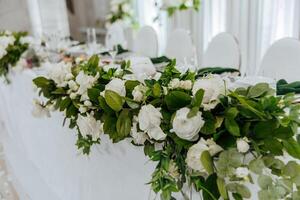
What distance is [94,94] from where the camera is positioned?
120 centimetres

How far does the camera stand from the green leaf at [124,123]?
1069 mm

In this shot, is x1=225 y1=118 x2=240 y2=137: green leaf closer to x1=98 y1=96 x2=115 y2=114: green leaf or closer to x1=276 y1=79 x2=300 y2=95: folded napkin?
x1=98 y1=96 x2=115 y2=114: green leaf

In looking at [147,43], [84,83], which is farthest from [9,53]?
[84,83]

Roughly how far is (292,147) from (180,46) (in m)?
2.35

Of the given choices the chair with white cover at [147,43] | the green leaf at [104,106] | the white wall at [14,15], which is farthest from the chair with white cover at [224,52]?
the white wall at [14,15]

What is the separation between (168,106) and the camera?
979 millimetres

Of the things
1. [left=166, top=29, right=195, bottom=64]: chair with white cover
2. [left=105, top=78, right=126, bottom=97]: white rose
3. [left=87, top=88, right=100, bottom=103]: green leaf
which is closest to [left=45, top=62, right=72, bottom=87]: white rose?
[left=87, top=88, right=100, bottom=103]: green leaf

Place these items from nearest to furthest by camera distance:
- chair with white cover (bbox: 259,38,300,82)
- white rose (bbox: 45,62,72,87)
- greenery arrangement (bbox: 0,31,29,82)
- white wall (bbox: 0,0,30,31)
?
white rose (bbox: 45,62,72,87) < chair with white cover (bbox: 259,38,300,82) < greenery arrangement (bbox: 0,31,29,82) < white wall (bbox: 0,0,30,31)

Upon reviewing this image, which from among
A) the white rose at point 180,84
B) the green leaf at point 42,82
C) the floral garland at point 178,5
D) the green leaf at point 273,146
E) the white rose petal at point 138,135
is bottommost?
the white rose petal at point 138,135

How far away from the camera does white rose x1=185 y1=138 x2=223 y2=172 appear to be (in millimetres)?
880

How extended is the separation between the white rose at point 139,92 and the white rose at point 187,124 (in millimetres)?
193

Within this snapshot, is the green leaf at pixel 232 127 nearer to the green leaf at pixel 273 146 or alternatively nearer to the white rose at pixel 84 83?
the green leaf at pixel 273 146

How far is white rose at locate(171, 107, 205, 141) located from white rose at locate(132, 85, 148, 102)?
0.63 ft

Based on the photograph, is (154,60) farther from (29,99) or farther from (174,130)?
(174,130)
